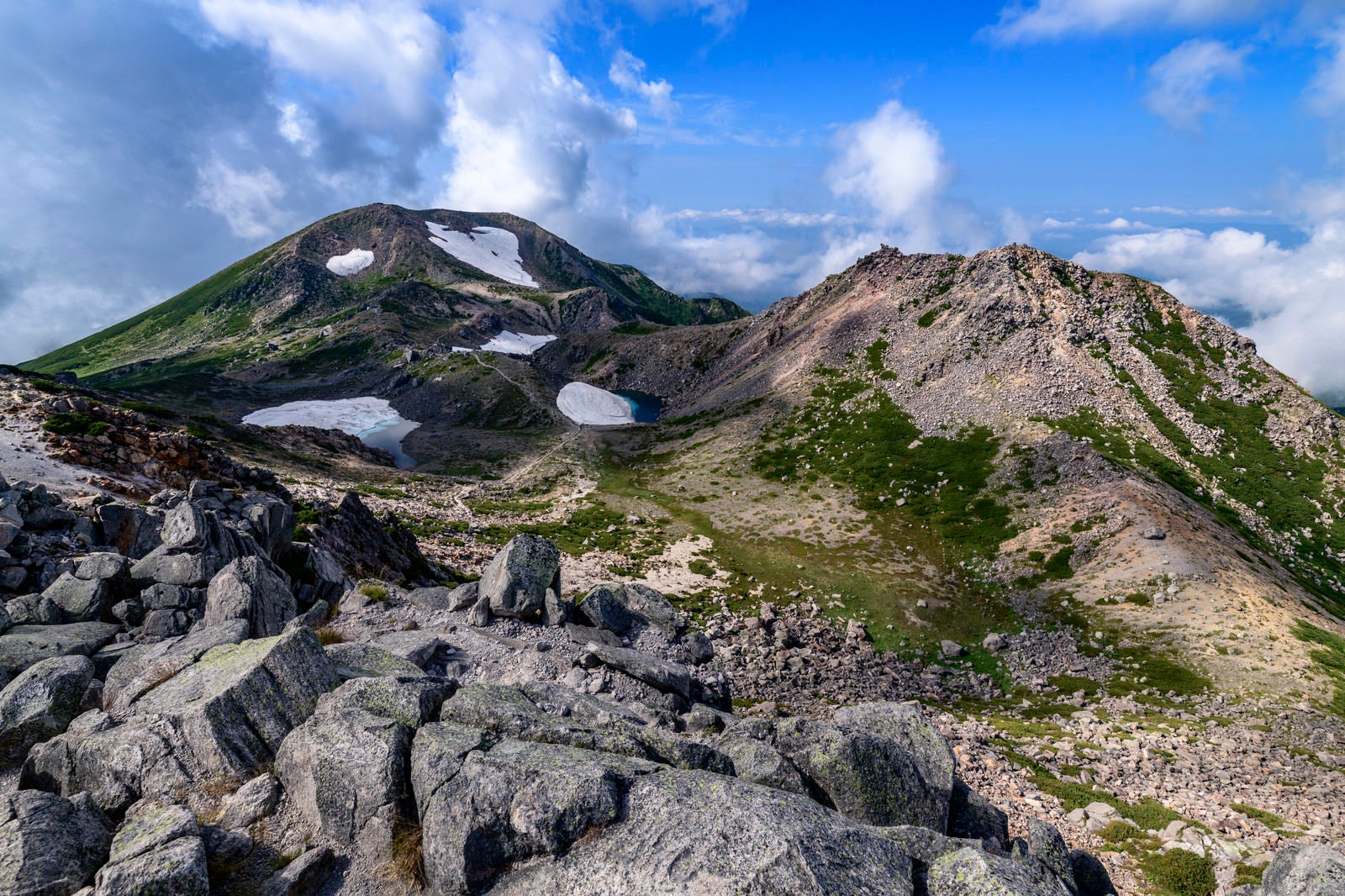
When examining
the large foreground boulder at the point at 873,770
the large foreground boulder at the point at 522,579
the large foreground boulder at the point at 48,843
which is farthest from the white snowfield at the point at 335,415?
the large foreground boulder at the point at 873,770

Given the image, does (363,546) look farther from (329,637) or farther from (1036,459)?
(1036,459)

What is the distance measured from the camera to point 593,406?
14012cm

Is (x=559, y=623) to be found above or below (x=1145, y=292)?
below

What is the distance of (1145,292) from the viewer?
295 ft

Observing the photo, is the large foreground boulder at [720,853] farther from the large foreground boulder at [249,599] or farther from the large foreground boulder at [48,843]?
the large foreground boulder at [249,599]

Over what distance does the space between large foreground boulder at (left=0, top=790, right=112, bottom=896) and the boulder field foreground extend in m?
0.04

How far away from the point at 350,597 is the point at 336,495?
123 feet

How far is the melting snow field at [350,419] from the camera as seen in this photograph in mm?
128000

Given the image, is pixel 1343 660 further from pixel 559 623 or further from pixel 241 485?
pixel 241 485

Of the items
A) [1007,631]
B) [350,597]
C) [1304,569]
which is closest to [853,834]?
[350,597]

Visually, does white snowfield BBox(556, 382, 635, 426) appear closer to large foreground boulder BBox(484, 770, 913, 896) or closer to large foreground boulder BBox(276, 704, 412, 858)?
large foreground boulder BBox(276, 704, 412, 858)

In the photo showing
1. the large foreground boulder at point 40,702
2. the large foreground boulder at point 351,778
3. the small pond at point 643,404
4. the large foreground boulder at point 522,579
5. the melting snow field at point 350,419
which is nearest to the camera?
the large foreground boulder at point 351,778

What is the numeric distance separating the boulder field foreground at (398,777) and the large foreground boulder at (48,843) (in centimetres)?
4

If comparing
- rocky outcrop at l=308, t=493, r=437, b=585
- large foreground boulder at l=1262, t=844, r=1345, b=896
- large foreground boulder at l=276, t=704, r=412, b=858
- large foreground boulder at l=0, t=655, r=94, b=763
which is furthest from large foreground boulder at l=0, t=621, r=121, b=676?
large foreground boulder at l=1262, t=844, r=1345, b=896
